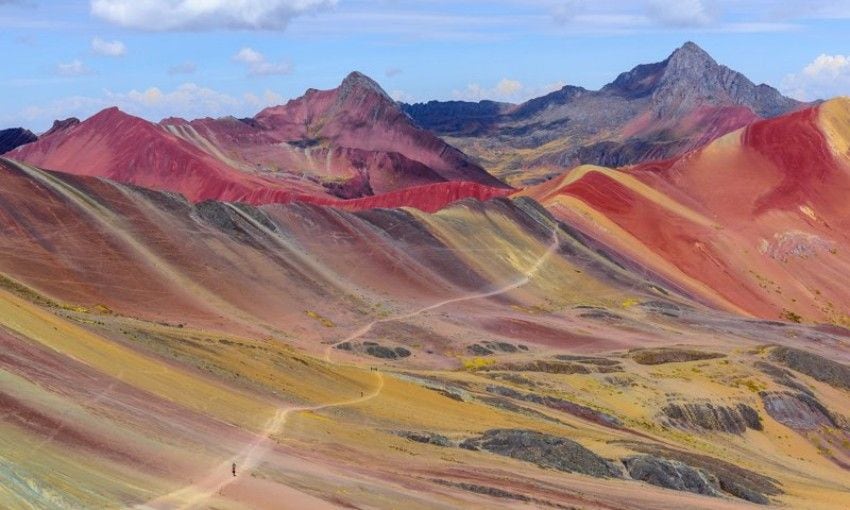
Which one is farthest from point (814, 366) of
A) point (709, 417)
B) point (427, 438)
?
point (427, 438)

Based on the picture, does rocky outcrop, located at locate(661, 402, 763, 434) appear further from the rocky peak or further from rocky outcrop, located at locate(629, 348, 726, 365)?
the rocky peak

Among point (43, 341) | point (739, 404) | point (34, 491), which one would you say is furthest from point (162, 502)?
point (739, 404)

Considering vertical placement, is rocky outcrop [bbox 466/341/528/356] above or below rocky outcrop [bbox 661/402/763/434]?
above

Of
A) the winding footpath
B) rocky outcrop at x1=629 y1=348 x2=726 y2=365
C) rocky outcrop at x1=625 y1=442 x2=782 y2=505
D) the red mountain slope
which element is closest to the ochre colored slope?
the red mountain slope

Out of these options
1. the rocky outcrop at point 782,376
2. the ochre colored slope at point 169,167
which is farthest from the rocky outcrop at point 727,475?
the ochre colored slope at point 169,167

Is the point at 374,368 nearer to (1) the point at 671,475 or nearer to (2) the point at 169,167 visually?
(1) the point at 671,475

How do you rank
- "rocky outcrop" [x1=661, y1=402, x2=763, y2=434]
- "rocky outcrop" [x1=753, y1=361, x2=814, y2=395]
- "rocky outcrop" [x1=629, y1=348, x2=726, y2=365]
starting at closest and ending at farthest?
"rocky outcrop" [x1=661, y1=402, x2=763, y2=434] < "rocky outcrop" [x1=753, y1=361, x2=814, y2=395] < "rocky outcrop" [x1=629, y1=348, x2=726, y2=365]

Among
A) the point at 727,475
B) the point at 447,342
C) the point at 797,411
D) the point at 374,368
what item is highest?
the point at 447,342

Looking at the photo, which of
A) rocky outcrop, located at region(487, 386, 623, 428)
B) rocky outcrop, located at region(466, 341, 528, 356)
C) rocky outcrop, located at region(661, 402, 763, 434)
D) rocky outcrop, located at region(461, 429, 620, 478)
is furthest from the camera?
rocky outcrop, located at region(466, 341, 528, 356)
